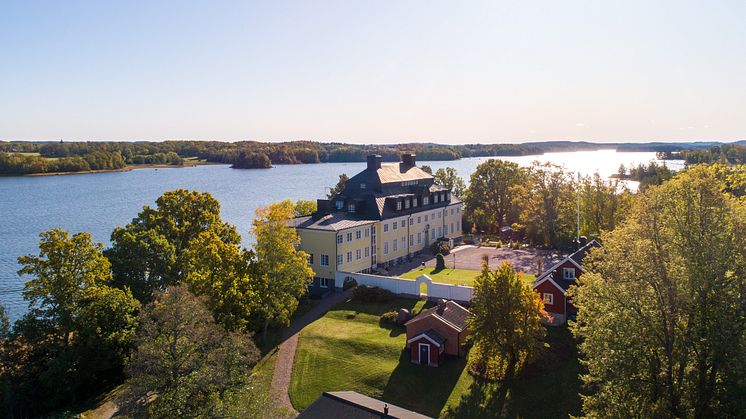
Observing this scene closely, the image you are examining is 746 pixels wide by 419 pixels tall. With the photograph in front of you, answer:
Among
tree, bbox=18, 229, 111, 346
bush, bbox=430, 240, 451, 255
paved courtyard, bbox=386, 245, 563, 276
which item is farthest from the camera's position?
bush, bbox=430, 240, 451, 255

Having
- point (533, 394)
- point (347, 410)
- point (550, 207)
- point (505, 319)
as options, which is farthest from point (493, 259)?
point (347, 410)

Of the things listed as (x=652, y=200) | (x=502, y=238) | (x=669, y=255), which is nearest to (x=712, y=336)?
(x=669, y=255)

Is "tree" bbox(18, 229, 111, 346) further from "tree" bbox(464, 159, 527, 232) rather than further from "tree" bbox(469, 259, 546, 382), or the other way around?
"tree" bbox(464, 159, 527, 232)

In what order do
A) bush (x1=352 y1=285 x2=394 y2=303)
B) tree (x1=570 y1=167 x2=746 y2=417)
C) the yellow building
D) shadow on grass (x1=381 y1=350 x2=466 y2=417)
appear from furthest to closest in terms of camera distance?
the yellow building
bush (x1=352 y1=285 x2=394 y2=303)
shadow on grass (x1=381 y1=350 x2=466 y2=417)
tree (x1=570 y1=167 x2=746 y2=417)

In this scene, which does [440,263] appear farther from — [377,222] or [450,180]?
[450,180]

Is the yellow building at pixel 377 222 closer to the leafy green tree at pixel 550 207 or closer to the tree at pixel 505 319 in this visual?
the leafy green tree at pixel 550 207

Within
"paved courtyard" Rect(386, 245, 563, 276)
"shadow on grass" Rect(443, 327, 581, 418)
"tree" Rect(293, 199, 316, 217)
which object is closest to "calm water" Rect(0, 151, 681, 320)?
"tree" Rect(293, 199, 316, 217)
